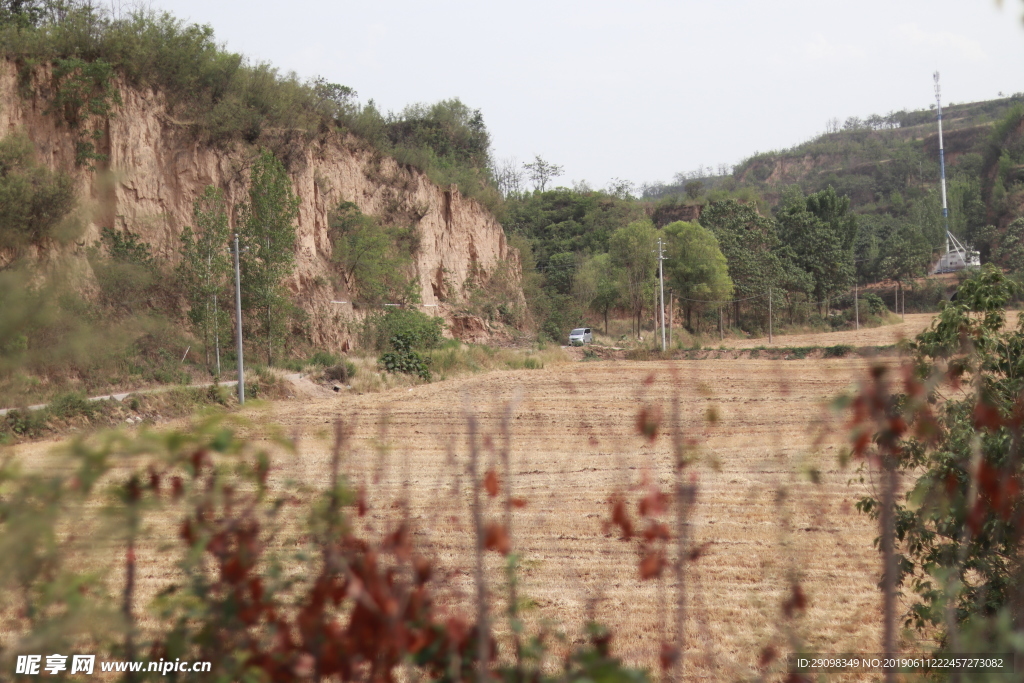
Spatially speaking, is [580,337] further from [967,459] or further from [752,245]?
[967,459]

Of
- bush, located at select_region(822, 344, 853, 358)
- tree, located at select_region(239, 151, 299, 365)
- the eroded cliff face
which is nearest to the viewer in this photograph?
the eroded cliff face

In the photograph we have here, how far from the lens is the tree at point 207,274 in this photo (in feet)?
94.9

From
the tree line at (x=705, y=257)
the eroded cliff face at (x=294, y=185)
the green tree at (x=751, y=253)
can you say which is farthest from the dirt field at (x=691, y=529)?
the green tree at (x=751, y=253)

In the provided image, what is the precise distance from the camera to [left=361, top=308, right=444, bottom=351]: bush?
124 feet

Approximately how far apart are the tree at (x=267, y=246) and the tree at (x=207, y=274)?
0.99 metres

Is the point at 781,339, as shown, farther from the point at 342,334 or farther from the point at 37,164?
the point at 37,164

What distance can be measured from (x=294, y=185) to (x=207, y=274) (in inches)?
364

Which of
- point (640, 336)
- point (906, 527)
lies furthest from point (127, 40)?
point (640, 336)

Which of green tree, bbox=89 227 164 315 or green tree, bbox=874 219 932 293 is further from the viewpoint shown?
green tree, bbox=874 219 932 293

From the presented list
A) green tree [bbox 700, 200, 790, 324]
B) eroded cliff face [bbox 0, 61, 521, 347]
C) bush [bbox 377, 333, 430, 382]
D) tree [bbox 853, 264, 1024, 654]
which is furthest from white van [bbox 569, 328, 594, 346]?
tree [bbox 853, 264, 1024, 654]

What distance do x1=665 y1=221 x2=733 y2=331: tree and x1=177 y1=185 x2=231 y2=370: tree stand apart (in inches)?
1798

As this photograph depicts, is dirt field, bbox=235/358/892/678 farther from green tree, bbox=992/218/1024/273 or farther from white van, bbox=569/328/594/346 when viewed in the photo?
green tree, bbox=992/218/1024/273

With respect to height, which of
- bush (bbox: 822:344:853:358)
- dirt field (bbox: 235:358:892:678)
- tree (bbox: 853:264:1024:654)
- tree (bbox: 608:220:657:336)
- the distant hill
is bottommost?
dirt field (bbox: 235:358:892:678)

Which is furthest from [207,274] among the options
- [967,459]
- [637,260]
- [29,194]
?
[637,260]
